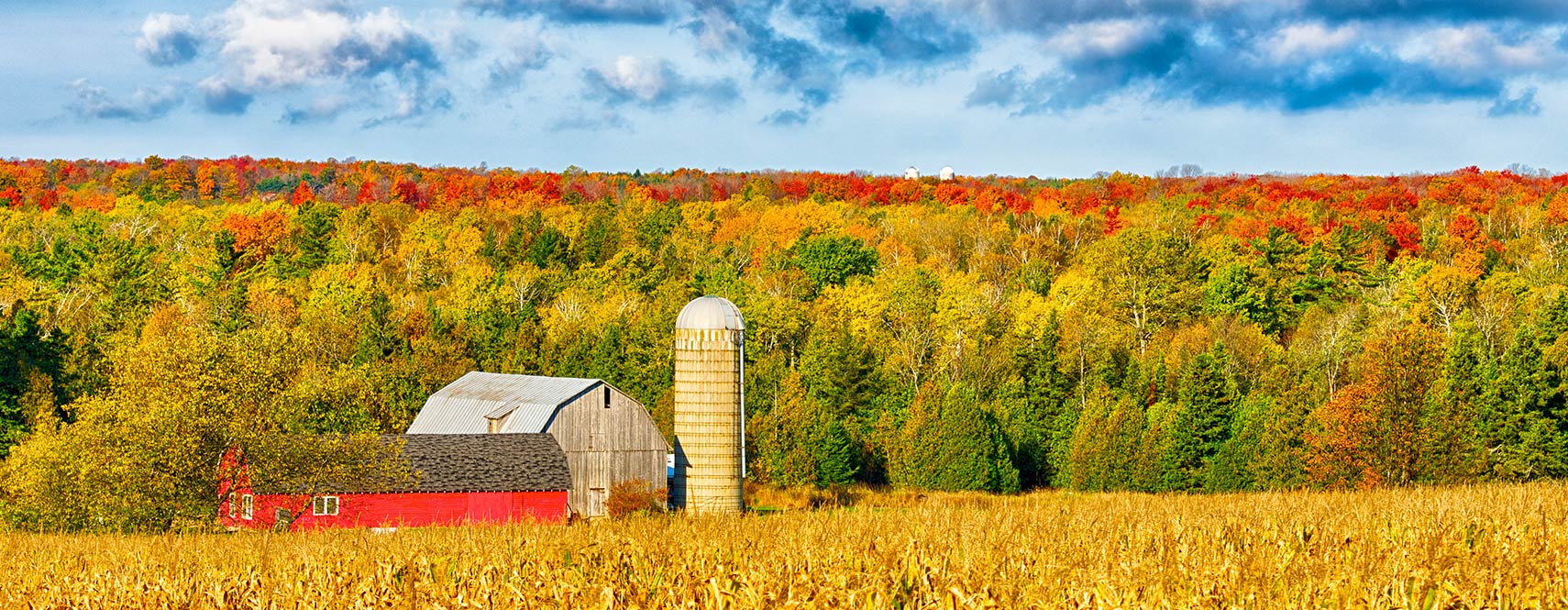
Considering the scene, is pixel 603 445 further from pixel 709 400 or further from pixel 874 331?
pixel 874 331

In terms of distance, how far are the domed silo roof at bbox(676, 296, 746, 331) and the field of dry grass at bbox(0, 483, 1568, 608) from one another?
29.1 m

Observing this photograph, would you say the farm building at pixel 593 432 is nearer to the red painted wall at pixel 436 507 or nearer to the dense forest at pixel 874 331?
the red painted wall at pixel 436 507

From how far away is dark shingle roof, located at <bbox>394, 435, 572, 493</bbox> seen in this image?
45.3 m

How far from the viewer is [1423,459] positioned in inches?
2151

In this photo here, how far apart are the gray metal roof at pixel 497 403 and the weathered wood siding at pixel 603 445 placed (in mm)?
497

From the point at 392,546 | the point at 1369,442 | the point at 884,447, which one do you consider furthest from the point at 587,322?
the point at 392,546

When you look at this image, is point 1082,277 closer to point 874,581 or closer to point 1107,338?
point 1107,338

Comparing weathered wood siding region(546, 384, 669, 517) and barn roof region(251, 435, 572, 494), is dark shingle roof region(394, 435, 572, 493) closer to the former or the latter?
barn roof region(251, 435, 572, 494)

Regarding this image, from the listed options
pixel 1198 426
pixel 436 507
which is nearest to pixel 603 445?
pixel 436 507

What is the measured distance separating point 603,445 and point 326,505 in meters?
10.7

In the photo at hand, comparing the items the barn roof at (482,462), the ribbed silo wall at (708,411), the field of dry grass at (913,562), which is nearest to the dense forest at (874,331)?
the barn roof at (482,462)

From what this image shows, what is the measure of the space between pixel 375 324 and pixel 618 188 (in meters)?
97.6

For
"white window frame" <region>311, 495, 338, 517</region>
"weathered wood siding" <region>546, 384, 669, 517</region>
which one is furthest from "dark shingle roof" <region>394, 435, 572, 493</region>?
"white window frame" <region>311, 495, 338, 517</region>

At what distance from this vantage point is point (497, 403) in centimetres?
5447
